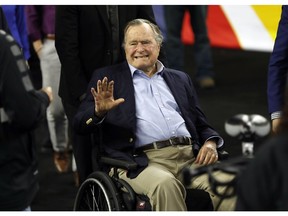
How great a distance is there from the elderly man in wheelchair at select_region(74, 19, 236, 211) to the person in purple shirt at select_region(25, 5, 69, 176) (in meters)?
2.01

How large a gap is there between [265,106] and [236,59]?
2.55m

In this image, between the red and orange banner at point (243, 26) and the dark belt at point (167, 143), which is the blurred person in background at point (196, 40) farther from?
the dark belt at point (167, 143)

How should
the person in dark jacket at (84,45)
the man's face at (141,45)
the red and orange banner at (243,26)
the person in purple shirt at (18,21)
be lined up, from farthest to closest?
the red and orange banner at (243,26), the person in purple shirt at (18,21), the person in dark jacket at (84,45), the man's face at (141,45)

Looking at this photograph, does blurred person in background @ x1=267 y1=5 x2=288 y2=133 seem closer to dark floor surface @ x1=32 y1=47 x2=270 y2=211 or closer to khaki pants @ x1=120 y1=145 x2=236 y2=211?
khaki pants @ x1=120 y1=145 x2=236 y2=211

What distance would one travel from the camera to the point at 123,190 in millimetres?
4688

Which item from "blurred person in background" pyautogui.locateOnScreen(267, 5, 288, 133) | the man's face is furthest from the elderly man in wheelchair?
"blurred person in background" pyautogui.locateOnScreen(267, 5, 288, 133)

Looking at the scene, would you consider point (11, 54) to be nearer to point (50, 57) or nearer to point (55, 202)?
point (55, 202)

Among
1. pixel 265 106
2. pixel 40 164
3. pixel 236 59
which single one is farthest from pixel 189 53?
pixel 40 164

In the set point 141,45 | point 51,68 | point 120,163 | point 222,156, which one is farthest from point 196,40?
point 120,163

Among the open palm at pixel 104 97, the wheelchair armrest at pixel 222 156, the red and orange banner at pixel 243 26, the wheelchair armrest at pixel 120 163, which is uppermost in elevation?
the open palm at pixel 104 97

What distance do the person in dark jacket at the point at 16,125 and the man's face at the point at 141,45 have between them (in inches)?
39.8

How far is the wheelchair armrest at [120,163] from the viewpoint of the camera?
4625mm

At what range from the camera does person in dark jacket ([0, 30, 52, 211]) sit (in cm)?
382

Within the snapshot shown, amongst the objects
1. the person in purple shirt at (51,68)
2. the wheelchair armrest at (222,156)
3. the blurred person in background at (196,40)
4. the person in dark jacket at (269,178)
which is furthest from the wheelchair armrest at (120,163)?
the blurred person in background at (196,40)
